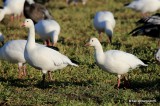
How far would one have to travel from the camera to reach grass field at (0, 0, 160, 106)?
739 cm

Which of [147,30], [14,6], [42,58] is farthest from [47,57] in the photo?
[14,6]

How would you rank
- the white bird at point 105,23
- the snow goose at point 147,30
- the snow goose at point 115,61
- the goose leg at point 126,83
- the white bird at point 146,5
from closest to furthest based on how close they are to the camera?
the snow goose at point 115,61
the goose leg at point 126,83
the snow goose at point 147,30
the white bird at point 105,23
the white bird at point 146,5

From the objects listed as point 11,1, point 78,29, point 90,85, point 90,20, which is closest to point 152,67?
point 90,85

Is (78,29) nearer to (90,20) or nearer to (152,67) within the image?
(90,20)

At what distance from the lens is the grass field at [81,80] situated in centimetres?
739

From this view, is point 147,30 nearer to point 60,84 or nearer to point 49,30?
point 49,30

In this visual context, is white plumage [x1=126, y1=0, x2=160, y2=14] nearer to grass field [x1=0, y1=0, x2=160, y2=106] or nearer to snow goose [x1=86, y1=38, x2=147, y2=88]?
grass field [x1=0, y1=0, x2=160, y2=106]

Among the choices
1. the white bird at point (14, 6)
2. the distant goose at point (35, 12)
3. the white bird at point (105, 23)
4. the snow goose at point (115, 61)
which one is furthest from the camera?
the white bird at point (14, 6)

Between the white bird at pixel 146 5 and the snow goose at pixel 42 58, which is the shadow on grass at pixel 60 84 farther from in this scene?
the white bird at pixel 146 5

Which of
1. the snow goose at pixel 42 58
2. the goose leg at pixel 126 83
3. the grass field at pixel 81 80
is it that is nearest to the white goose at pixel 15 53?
the grass field at pixel 81 80

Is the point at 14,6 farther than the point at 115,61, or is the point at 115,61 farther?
the point at 14,6

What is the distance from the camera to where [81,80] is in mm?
9156

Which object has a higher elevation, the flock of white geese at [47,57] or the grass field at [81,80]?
the flock of white geese at [47,57]

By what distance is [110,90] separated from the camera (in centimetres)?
789
